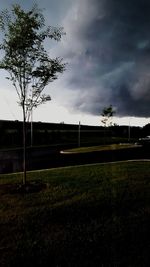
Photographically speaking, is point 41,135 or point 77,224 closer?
point 77,224

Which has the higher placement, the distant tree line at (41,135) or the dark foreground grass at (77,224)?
the distant tree line at (41,135)

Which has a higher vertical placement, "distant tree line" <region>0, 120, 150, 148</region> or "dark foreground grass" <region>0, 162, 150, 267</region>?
"distant tree line" <region>0, 120, 150, 148</region>

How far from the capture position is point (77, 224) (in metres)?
7.04

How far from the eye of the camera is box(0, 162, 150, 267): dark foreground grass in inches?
216

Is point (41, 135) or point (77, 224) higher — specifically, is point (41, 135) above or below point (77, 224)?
above

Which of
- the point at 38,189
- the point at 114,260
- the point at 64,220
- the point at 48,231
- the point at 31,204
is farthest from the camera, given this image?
the point at 38,189

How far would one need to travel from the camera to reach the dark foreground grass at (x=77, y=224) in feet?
18.0

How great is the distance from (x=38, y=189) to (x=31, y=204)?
1.85 meters

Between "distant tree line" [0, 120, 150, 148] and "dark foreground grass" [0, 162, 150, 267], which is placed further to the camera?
"distant tree line" [0, 120, 150, 148]

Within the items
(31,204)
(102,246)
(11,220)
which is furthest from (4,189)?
(102,246)

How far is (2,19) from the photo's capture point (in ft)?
37.9

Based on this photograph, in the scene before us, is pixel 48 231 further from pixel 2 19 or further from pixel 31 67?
pixel 2 19

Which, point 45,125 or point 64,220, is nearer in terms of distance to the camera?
point 64,220

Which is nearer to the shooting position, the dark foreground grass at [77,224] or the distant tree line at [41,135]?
the dark foreground grass at [77,224]
